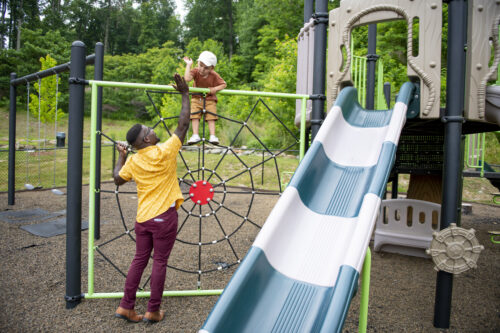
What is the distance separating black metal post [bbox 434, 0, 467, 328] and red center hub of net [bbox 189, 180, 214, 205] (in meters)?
2.03

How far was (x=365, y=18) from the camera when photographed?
11.3 ft

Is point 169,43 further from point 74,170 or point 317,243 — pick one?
point 317,243

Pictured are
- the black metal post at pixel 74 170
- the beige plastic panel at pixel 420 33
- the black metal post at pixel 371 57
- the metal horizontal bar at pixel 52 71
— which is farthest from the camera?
the black metal post at pixel 371 57

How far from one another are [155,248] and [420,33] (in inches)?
111

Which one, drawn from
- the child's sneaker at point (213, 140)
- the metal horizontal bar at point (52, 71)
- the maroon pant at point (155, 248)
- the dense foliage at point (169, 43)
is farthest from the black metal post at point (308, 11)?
the dense foliage at point (169, 43)

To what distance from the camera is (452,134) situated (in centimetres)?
292

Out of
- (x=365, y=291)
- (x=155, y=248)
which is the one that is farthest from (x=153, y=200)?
(x=365, y=291)

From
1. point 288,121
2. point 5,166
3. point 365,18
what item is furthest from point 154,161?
point 288,121

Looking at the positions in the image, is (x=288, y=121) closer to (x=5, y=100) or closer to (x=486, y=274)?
(x=486, y=274)

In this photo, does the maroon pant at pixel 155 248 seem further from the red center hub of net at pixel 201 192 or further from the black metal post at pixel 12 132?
the black metal post at pixel 12 132

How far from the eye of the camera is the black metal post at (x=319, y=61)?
3.43 meters

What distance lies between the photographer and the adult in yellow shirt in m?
2.67

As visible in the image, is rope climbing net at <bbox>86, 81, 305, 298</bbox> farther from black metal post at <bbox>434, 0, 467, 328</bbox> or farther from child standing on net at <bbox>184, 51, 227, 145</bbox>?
black metal post at <bbox>434, 0, 467, 328</bbox>

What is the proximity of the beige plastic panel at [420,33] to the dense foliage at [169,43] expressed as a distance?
439 inches
